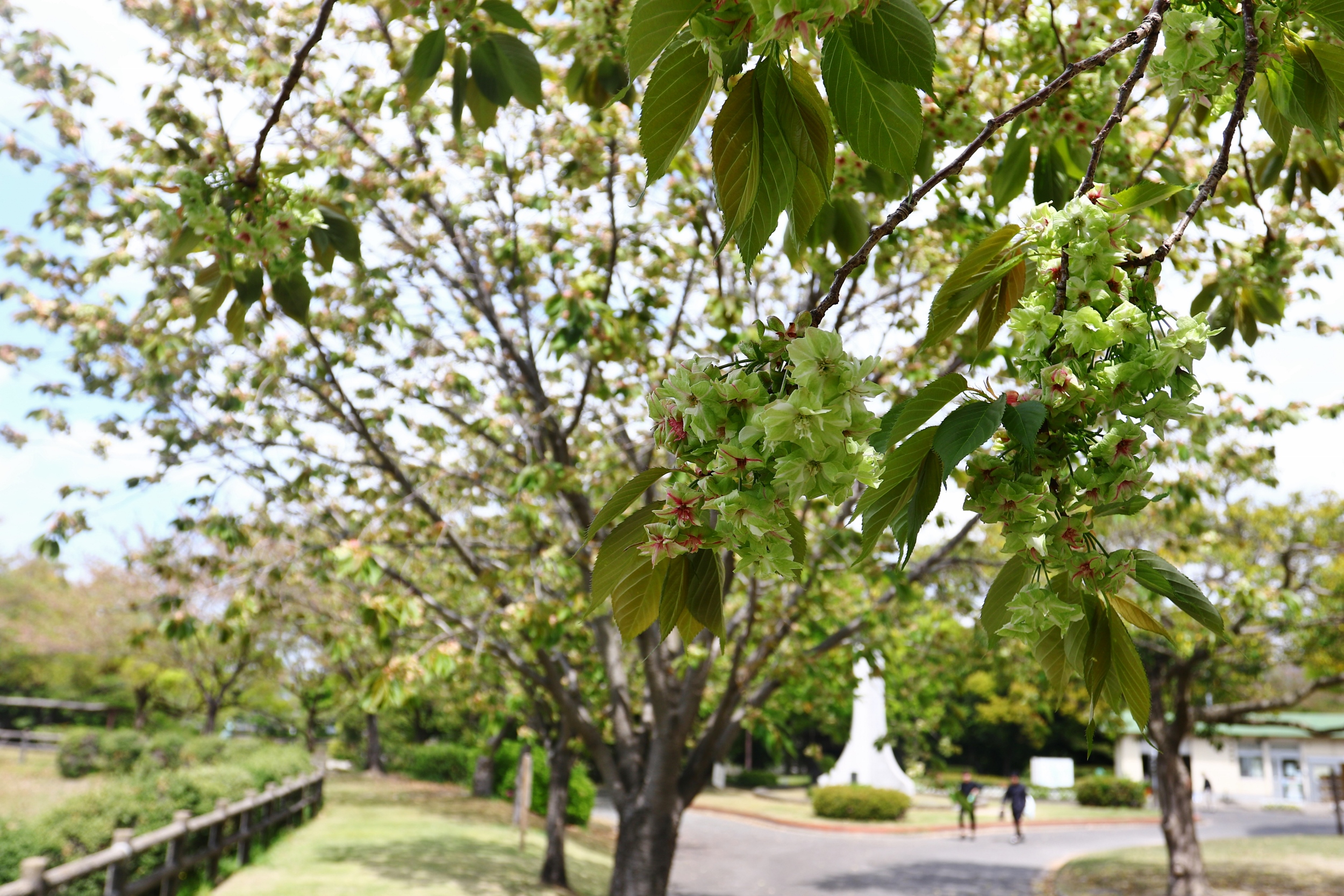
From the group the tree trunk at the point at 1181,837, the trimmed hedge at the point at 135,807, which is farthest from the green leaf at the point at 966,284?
the tree trunk at the point at 1181,837

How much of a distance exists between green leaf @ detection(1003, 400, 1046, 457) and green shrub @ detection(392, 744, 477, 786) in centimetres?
2567

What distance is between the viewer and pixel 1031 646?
0.99 meters

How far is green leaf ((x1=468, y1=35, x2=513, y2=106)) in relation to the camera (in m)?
1.89

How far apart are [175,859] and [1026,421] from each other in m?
9.56

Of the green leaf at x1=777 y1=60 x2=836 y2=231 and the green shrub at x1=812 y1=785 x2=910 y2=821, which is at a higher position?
the green leaf at x1=777 y1=60 x2=836 y2=231

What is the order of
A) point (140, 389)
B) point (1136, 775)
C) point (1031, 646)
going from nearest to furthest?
point (1031, 646)
point (140, 389)
point (1136, 775)

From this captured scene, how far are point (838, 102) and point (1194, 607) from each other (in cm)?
63

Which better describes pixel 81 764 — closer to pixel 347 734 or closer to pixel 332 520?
pixel 347 734

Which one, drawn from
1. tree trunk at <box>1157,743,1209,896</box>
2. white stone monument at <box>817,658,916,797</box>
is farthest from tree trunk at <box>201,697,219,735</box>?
tree trunk at <box>1157,743,1209,896</box>

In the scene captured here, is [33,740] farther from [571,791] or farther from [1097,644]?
[1097,644]

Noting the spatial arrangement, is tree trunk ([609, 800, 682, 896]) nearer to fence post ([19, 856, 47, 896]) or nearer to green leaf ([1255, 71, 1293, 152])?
fence post ([19, 856, 47, 896])

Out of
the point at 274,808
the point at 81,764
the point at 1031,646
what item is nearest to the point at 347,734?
the point at 81,764

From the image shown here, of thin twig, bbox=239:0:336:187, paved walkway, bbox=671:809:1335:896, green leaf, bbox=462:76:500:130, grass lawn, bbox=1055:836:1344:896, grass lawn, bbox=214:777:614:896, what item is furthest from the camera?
paved walkway, bbox=671:809:1335:896

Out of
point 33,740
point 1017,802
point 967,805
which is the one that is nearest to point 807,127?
point 967,805
